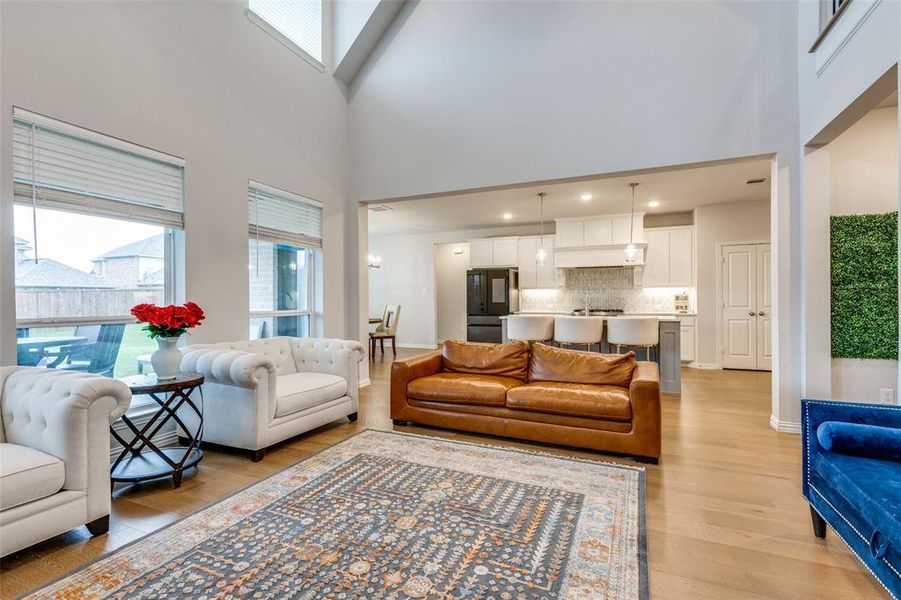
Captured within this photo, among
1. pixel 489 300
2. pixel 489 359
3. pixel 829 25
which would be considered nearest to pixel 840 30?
pixel 829 25

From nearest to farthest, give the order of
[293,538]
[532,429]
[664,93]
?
[293,538] < [532,429] < [664,93]

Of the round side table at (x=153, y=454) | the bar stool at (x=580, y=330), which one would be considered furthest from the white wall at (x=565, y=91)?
the round side table at (x=153, y=454)

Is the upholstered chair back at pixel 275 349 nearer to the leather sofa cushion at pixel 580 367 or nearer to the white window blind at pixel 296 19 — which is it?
the leather sofa cushion at pixel 580 367

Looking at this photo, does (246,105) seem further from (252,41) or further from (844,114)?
(844,114)

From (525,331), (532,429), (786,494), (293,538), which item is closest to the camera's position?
(293,538)

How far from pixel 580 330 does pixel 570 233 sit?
306cm

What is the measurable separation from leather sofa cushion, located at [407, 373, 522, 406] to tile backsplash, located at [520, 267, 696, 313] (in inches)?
184

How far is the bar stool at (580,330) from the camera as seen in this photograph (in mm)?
4922

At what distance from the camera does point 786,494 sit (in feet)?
7.88

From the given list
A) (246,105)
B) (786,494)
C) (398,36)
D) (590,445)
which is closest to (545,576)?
(590,445)

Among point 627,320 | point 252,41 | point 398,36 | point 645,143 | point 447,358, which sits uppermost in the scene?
point 398,36

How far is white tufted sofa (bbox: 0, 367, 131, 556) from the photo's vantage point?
1.72m

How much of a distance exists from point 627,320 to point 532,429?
2246mm

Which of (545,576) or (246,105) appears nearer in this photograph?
(545,576)
